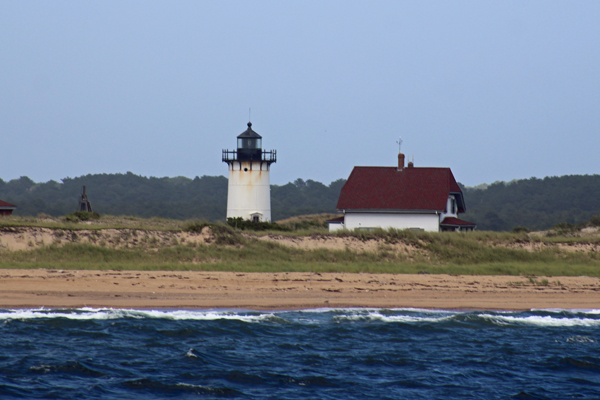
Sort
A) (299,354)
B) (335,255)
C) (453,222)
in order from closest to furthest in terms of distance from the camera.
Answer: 1. (299,354)
2. (335,255)
3. (453,222)

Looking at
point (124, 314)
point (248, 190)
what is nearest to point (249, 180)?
point (248, 190)

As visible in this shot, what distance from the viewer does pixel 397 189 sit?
37.8 m

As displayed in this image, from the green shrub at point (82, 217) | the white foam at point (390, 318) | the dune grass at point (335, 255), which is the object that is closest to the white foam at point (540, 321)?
the white foam at point (390, 318)

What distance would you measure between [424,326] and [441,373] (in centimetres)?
328

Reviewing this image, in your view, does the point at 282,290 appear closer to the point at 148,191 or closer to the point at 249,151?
the point at 249,151

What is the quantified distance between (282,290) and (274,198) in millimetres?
90057

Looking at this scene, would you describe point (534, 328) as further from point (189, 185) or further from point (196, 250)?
point (189, 185)

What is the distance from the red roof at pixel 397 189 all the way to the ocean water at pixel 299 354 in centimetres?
1918

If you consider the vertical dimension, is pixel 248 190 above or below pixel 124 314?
above

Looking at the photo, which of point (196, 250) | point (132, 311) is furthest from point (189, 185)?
point (132, 311)

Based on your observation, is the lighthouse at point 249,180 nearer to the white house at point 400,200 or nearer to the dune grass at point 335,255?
the white house at point 400,200

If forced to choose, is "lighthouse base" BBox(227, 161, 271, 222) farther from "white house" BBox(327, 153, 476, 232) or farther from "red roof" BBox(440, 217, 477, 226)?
"red roof" BBox(440, 217, 477, 226)

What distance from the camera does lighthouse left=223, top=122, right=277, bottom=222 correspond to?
4091cm

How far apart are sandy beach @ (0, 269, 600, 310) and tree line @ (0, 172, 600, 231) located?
50.5 meters
